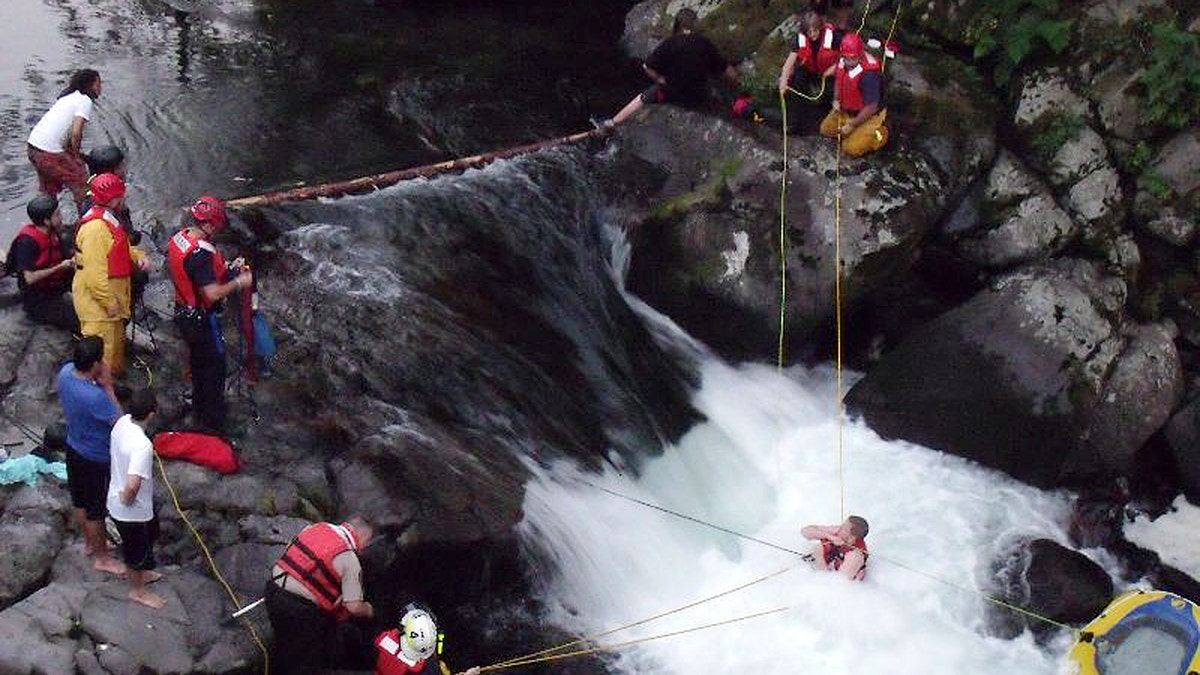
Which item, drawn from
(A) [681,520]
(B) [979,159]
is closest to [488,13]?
(B) [979,159]

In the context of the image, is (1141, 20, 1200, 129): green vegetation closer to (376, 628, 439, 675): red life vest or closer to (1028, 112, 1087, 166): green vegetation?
(1028, 112, 1087, 166): green vegetation

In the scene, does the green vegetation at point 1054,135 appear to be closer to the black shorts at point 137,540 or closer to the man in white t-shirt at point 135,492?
the man in white t-shirt at point 135,492

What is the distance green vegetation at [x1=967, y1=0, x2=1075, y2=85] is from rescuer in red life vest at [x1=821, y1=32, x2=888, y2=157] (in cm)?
181

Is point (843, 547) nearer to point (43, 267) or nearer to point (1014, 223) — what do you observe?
point (1014, 223)

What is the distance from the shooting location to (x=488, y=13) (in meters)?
19.5

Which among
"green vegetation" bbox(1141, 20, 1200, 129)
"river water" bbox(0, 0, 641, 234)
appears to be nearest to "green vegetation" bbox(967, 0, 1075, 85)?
"green vegetation" bbox(1141, 20, 1200, 129)

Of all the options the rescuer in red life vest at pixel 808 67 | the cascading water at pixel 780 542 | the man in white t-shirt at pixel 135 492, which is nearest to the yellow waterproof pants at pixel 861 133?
the rescuer in red life vest at pixel 808 67

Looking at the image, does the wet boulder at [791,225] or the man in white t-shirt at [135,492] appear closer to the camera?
the man in white t-shirt at [135,492]

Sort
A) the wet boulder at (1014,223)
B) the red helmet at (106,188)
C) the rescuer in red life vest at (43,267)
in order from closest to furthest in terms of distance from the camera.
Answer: the red helmet at (106,188) → the rescuer in red life vest at (43,267) → the wet boulder at (1014,223)

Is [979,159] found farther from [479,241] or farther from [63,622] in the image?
[63,622]

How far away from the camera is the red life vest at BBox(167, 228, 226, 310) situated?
770 cm

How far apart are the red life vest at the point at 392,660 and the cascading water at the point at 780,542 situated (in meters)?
1.85

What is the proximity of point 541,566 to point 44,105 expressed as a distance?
10.0m

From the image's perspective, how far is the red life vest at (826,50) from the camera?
12.5 meters
